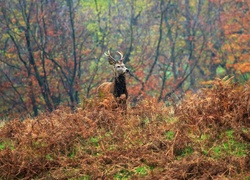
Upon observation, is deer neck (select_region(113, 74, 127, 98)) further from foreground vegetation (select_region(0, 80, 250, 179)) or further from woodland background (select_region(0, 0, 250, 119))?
woodland background (select_region(0, 0, 250, 119))

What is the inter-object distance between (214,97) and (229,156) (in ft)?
6.22

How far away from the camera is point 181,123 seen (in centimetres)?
745

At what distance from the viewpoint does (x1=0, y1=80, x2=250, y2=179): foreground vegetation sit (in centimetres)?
587

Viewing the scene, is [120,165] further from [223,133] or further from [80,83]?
[80,83]

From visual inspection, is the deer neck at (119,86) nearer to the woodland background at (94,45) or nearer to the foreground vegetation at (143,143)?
the foreground vegetation at (143,143)

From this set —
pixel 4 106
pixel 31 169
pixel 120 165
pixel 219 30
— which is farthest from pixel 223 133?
pixel 219 30

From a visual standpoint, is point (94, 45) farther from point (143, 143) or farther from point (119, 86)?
point (143, 143)

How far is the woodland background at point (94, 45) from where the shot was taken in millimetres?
20156

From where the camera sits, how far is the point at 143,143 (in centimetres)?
680

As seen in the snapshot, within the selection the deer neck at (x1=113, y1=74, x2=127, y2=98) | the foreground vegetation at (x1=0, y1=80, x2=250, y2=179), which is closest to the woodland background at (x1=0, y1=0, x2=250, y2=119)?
the deer neck at (x1=113, y1=74, x2=127, y2=98)

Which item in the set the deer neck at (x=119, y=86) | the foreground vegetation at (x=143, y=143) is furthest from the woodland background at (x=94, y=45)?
the foreground vegetation at (x=143, y=143)

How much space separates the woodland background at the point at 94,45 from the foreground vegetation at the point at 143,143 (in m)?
11.0

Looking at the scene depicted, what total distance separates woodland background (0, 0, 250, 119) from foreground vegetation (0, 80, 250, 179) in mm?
10960

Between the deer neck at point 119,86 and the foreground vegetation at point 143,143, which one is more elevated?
the deer neck at point 119,86
